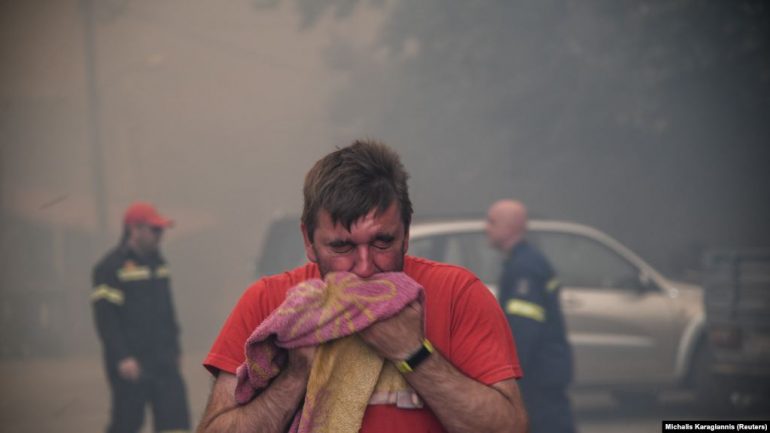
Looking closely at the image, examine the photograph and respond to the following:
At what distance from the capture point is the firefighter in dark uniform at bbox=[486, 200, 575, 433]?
6570mm

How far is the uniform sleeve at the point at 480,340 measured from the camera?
2430 mm

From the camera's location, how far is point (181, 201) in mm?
26141

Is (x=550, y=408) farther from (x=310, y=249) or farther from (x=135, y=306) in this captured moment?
(x=310, y=249)

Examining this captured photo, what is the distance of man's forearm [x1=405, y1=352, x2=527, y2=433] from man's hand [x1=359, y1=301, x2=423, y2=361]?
0.16 ft

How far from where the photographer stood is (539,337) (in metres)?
6.62

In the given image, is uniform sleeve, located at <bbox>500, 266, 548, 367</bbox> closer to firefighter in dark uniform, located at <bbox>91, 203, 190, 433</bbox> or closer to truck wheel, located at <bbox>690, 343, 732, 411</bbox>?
firefighter in dark uniform, located at <bbox>91, 203, 190, 433</bbox>

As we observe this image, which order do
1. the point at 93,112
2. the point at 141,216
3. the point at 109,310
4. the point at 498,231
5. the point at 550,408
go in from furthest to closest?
the point at 93,112, the point at 141,216, the point at 109,310, the point at 498,231, the point at 550,408

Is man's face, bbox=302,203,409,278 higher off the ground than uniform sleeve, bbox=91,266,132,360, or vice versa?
man's face, bbox=302,203,409,278

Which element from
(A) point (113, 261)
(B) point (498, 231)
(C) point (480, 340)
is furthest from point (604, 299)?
(C) point (480, 340)

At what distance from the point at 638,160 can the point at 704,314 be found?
6162 mm

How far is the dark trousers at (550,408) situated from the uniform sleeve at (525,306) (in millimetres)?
225

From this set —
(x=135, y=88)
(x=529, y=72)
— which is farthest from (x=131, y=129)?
(x=529, y=72)

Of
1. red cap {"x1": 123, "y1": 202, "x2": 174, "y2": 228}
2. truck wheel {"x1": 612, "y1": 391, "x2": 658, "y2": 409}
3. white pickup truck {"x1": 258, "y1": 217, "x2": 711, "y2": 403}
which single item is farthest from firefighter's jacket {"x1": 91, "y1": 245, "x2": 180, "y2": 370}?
truck wheel {"x1": 612, "y1": 391, "x2": 658, "y2": 409}

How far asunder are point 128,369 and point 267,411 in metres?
5.92
